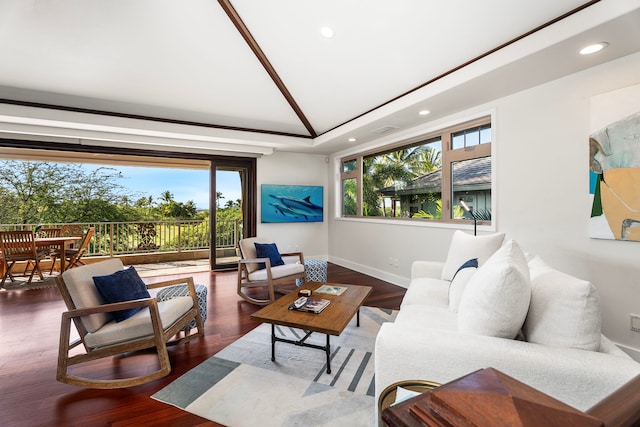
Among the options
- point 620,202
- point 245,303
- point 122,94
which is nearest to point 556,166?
point 620,202

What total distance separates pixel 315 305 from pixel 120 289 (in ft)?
4.95

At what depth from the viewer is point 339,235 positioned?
20.3ft

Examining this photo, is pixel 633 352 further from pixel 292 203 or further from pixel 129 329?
pixel 292 203

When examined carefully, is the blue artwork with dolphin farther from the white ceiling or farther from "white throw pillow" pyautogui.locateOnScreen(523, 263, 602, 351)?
"white throw pillow" pyautogui.locateOnScreen(523, 263, 602, 351)

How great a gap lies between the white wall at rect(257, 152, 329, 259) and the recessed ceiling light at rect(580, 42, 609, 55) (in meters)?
4.66

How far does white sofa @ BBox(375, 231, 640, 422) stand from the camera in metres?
1.13

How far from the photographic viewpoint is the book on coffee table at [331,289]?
287cm

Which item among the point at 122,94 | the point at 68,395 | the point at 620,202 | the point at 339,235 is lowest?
the point at 68,395

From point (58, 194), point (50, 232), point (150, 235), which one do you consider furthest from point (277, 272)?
point (58, 194)

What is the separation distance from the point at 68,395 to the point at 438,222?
13.1 feet

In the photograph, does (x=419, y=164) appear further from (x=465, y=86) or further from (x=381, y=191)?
(x=465, y=86)

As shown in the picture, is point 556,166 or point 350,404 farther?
point 556,166

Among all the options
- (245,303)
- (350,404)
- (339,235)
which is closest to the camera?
(350,404)

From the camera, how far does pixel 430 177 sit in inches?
166
